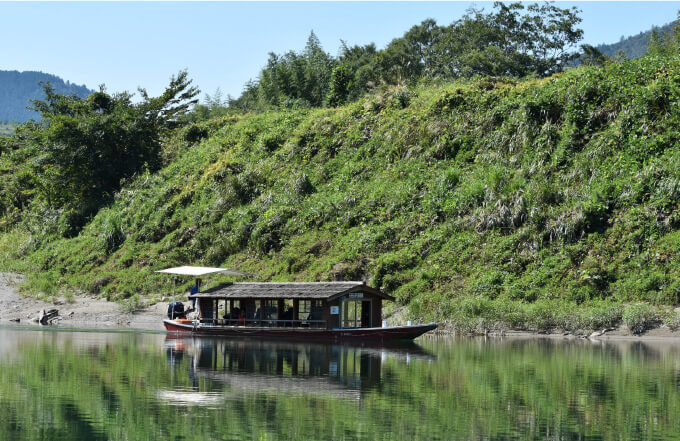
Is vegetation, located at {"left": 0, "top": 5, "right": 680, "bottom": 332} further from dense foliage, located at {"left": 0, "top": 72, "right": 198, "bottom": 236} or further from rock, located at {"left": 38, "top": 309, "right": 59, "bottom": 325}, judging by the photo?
rock, located at {"left": 38, "top": 309, "right": 59, "bottom": 325}

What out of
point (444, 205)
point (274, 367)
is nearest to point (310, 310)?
point (274, 367)

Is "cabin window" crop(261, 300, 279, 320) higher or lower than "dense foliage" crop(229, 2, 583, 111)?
lower

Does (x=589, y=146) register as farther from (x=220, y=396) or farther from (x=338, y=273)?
(x=220, y=396)

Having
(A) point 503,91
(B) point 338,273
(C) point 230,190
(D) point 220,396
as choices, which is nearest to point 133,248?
(C) point 230,190

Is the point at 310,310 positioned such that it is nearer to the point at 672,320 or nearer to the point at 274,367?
the point at 274,367

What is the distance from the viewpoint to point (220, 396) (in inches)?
836

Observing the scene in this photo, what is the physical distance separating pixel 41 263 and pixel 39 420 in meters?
54.1

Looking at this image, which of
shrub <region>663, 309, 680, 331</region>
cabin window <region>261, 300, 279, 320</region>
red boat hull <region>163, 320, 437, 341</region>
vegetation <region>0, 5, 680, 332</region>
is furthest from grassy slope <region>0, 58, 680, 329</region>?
cabin window <region>261, 300, 279, 320</region>

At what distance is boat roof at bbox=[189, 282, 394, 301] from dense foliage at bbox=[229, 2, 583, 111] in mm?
33734

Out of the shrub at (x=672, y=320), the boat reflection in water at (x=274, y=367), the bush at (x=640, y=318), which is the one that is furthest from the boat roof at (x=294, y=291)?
the shrub at (x=672, y=320)

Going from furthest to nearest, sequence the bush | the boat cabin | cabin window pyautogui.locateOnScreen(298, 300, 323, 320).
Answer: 1. cabin window pyautogui.locateOnScreen(298, 300, 323, 320)
2. the boat cabin
3. the bush

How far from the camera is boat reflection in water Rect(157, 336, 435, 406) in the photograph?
Result: 22.3 meters

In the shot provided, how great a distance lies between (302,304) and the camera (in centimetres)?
4091

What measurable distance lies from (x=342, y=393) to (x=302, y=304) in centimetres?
1898
